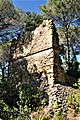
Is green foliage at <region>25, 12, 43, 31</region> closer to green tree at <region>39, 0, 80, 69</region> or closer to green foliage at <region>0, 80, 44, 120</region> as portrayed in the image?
green tree at <region>39, 0, 80, 69</region>

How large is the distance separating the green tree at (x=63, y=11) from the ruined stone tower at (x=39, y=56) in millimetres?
6775

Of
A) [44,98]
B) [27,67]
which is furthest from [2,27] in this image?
[44,98]

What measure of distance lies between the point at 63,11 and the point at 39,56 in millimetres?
8387

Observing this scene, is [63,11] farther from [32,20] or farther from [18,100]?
[18,100]

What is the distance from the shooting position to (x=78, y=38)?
23422mm

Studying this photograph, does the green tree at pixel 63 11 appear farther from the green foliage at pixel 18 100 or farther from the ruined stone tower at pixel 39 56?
the green foliage at pixel 18 100

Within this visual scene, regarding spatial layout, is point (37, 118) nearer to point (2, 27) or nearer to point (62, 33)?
point (2, 27)

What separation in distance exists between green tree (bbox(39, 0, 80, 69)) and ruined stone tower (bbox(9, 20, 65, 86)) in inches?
267

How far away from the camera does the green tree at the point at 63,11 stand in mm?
19906

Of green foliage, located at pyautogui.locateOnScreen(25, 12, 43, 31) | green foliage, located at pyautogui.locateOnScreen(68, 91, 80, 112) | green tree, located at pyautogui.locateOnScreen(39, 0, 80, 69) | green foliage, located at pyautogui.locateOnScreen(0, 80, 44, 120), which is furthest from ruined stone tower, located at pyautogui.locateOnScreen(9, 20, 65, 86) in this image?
green tree, located at pyautogui.locateOnScreen(39, 0, 80, 69)

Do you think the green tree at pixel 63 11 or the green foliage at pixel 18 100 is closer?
the green foliage at pixel 18 100

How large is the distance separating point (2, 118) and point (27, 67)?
355cm

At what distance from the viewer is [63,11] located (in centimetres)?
2038

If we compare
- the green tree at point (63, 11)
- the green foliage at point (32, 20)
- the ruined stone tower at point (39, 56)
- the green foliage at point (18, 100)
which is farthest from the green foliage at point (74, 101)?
the green tree at point (63, 11)
